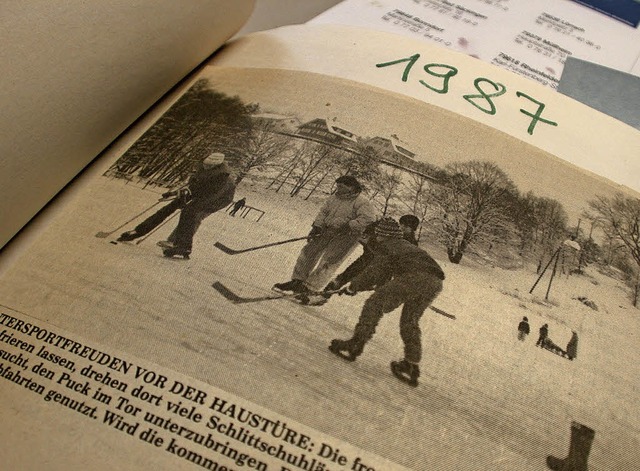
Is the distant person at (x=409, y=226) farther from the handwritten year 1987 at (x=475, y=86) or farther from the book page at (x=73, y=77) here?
the book page at (x=73, y=77)

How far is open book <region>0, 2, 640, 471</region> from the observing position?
0.31 meters

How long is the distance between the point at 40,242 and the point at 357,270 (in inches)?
8.4

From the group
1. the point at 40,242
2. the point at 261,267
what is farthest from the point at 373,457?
the point at 40,242

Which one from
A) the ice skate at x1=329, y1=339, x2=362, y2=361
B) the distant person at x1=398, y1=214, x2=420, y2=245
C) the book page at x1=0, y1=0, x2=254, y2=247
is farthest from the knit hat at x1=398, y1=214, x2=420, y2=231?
the book page at x1=0, y1=0, x2=254, y2=247

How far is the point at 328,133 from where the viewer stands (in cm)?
45

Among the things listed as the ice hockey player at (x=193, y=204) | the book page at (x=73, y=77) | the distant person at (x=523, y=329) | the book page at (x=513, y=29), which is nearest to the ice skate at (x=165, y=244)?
the ice hockey player at (x=193, y=204)

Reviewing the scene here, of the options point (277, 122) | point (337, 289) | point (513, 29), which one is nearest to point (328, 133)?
point (277, 122)

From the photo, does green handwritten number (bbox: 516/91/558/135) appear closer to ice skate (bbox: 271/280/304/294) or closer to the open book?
the open book

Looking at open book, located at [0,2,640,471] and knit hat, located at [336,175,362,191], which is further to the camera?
knit hat, located at [336,175,362,191]

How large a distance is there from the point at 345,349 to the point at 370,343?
2 cm

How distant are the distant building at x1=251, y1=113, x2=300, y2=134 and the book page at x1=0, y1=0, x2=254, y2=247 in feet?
0.34

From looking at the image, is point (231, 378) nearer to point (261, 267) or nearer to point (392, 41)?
point (261, 267)

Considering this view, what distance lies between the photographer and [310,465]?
0.29 m

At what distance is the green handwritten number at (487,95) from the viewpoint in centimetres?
48
